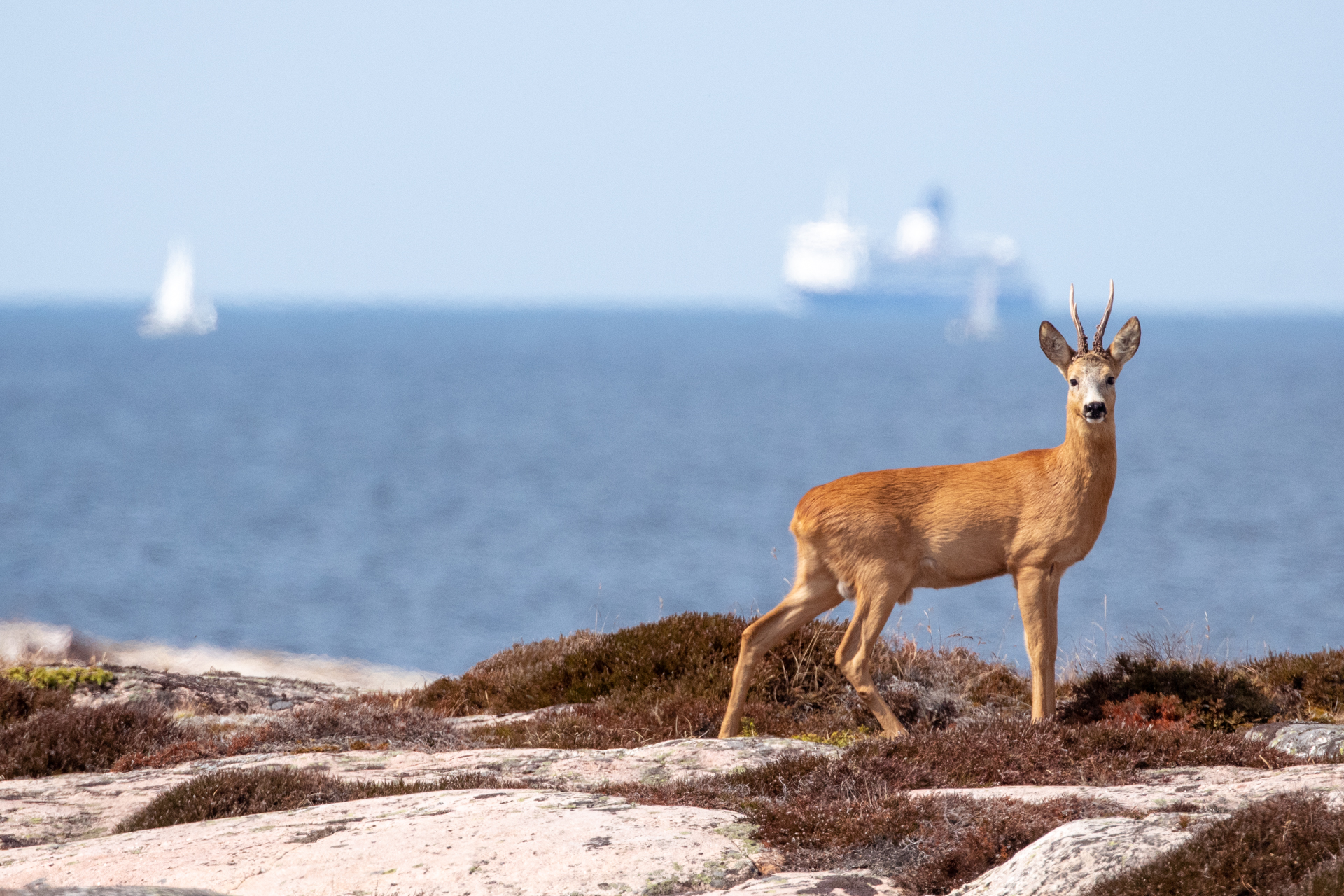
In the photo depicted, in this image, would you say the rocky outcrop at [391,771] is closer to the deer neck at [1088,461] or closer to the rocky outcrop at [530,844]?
the rocky outcrop at [530,844]

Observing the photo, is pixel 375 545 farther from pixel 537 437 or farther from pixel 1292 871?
pixel 1292 871

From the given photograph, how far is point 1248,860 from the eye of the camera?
5.11 meters

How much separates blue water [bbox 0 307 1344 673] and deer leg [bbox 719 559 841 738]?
3.30m

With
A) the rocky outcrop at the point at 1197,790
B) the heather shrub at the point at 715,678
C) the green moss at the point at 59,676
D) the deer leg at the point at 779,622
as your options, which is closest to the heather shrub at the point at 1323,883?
the rocky outcrop at the point at 1197,790

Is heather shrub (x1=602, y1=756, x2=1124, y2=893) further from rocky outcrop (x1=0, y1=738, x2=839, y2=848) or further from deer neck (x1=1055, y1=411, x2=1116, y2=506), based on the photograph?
deer neck (x1=1055, y1=411, x2=1116, y2=506)

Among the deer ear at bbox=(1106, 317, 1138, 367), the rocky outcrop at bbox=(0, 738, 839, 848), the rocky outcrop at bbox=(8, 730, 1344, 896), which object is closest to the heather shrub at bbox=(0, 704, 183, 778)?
the rocky outcrop at bbox=(0, 738, 839, 848)

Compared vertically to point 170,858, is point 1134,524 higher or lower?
lower

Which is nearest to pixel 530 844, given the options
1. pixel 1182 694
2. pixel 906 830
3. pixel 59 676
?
pixel 906 830

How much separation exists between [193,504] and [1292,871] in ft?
239

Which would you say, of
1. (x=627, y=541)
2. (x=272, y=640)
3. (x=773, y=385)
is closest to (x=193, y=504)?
(x=627, y=541)

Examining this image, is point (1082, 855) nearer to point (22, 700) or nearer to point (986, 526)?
point (986, 526)

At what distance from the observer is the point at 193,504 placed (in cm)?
7250

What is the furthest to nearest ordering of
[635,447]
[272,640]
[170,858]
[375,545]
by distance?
[635,447]
[375,545]
[272,640]
[170,858]

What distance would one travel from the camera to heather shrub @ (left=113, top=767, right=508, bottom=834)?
7988 millimetres
